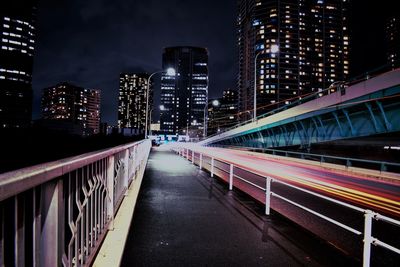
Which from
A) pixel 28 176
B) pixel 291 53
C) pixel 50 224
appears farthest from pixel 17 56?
pixel 28 176

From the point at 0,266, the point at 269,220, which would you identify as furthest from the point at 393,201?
the point at 0,266

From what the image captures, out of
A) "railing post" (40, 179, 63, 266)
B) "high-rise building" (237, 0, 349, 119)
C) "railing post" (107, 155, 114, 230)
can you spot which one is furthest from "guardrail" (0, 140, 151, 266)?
"high-rise building" (237, 0, 349, 119)

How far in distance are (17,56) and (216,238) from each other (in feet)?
626

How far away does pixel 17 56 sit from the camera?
16500 centimetres

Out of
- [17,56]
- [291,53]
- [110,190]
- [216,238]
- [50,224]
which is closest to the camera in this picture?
[50,224]

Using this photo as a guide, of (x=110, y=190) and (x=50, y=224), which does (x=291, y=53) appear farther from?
(x=50, y=224)

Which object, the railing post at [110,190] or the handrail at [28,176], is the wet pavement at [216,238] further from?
the handrail at [28,176]

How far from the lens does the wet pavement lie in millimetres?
4836

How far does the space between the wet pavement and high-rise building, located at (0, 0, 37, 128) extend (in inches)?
5927

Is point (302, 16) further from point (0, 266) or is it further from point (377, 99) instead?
point (0, 266)

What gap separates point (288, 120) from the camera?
3225 centimetres

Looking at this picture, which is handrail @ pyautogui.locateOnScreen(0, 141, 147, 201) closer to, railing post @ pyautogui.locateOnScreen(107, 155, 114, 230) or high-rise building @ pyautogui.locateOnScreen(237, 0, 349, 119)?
railing post @ pyautogui.locateOnScreen(107, 155, 114, 230)

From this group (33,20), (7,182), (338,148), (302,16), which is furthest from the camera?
(302,16)

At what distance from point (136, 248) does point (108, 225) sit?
691 mm
